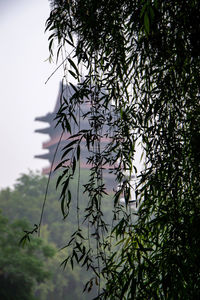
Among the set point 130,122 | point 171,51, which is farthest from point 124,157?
point 171,51

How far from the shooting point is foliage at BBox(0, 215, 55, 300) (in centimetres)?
723

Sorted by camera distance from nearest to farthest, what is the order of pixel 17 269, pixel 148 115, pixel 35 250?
1. pixel 148 115
2. pixel 17 269
3. pixel 35 250

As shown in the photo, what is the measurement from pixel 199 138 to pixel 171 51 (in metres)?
0.28

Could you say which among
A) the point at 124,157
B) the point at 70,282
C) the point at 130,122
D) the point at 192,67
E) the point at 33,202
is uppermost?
the point at 33,202

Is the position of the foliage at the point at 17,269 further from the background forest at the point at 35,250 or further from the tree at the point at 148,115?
the tree at the point at 148,115

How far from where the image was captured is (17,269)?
7.46 m

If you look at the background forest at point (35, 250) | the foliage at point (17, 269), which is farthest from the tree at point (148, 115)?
the foliage at point (17, 269)

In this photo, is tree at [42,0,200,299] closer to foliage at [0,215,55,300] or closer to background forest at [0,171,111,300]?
background forest at [0,171,111,300]

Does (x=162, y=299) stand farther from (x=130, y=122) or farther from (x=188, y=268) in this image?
(x=130, y=122)

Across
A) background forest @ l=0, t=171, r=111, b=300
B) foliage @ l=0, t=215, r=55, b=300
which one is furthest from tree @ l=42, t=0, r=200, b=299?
foliage @ l=0, t=215, r=55, b=300

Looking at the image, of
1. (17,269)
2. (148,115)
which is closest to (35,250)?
(17,269)

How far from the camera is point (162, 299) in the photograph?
105 centimetres

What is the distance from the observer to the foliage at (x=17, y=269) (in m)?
7.23

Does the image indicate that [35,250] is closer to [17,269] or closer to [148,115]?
[17,269]
